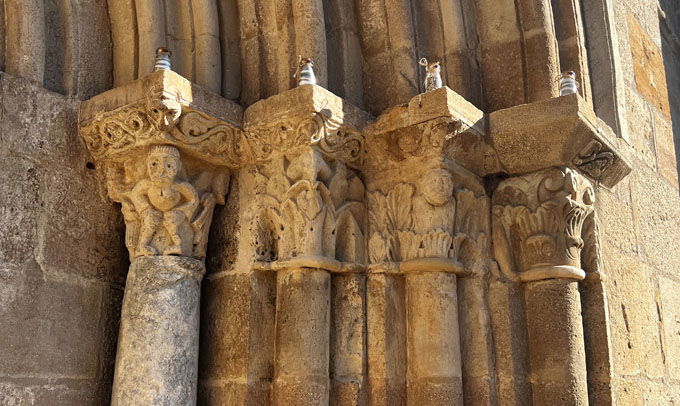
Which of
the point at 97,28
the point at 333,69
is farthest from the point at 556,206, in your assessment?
the point at 97,28

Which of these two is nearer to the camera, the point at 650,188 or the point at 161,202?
the point at 161,202

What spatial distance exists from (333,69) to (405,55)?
0.32 m

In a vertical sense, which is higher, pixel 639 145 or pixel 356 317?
pixel 639 145

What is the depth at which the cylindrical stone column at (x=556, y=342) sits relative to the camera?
9.52ft

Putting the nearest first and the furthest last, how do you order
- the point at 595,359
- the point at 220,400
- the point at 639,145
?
1. the point at 220,400
2. the point at 595,359
3. the point at 639,145

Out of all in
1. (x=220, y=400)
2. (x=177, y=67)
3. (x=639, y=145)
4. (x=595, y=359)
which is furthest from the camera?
(x=639, y=145)

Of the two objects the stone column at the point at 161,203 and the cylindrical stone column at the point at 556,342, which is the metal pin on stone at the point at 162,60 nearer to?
the stone column at the point at 161,203

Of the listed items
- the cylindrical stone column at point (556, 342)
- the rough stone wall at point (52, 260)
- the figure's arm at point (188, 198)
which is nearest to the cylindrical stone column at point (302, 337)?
the figure's arm at point (188, 198)

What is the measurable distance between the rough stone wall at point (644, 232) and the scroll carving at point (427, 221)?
0.71 metres

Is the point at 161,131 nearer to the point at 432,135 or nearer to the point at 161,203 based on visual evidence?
the point at 161,203

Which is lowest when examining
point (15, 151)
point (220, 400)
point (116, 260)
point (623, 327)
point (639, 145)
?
point (220, 400)

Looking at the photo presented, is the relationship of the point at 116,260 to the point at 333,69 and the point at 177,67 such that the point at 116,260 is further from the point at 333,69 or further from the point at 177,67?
the point at 333,69

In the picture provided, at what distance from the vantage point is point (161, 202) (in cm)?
291

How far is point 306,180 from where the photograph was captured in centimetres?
291
